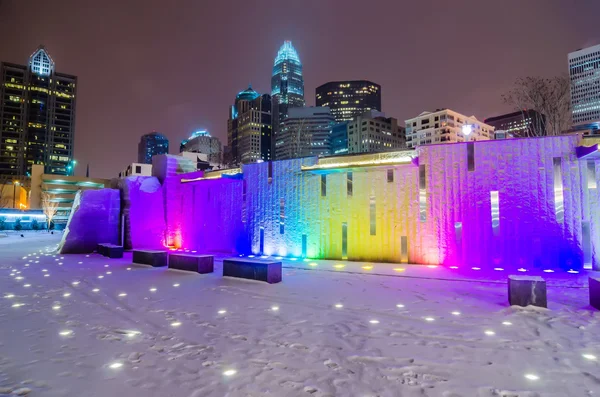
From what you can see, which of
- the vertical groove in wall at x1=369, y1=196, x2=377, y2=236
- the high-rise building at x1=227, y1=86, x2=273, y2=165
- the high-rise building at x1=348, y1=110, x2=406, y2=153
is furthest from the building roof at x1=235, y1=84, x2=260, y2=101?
the vertical groove in wall at x1=369, y1=196, x2=377, y2=236

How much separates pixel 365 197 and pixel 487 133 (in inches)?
2803

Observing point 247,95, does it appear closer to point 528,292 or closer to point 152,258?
point 152,258

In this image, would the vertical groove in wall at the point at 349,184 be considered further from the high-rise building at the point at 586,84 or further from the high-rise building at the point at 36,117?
the high-rise building at the point at 36,117

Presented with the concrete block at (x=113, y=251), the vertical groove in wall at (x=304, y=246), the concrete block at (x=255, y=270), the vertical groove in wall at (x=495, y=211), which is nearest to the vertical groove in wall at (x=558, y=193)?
the vertical groove in wall at (x=495, y=211)

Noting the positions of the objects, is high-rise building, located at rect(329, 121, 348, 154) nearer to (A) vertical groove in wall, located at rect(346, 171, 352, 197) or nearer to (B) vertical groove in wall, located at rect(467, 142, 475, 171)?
(A) vertical groove in wall, located at rect(346, 171, 352, 197)

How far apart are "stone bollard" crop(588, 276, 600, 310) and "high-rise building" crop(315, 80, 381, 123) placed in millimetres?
124701

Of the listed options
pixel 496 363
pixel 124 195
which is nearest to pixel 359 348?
pixel 496 363

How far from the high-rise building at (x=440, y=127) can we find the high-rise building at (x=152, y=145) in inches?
4146

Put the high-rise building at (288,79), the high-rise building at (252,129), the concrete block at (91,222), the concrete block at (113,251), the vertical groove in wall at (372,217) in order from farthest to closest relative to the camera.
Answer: the high-rise building at (288,79)
the high-rise building at (252,129)
the concrete block at (91,222)
the concrete block at (113,251)
the vertical groove in wall at (372,217)

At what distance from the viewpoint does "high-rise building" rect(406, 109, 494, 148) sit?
68250mm

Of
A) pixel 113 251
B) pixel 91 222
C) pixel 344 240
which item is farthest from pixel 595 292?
pixel 91 222

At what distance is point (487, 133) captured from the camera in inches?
2704

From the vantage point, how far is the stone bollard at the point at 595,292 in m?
4.55

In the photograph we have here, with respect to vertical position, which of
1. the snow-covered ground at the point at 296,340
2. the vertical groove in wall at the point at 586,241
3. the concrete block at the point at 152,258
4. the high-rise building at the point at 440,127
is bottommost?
the snow-covered ground at the point at 296,340
